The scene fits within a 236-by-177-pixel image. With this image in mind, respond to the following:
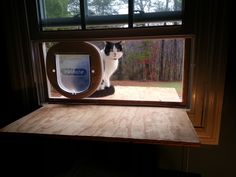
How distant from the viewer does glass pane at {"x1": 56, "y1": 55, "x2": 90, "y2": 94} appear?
1319mm

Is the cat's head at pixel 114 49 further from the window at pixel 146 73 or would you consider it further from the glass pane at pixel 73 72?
the glass pane at pixel 73 72

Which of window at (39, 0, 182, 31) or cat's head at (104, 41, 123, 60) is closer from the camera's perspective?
window at (39, 0, 182, 31)

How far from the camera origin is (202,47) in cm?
113

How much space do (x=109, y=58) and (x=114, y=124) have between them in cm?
49

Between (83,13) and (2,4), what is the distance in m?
0.50

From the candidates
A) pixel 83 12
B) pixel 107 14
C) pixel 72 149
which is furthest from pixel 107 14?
pixel 72 149

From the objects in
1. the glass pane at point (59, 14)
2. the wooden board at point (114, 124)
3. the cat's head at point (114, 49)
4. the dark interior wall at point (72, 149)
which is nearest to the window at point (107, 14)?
the glass pane at point (59, 14)

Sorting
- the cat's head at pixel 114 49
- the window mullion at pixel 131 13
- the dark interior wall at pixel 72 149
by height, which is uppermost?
the window mullion at pixel 131 13

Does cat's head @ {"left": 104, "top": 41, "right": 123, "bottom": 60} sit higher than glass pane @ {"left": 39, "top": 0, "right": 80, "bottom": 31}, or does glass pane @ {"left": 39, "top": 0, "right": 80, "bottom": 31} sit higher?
glass pane @ {"left": 39, "top": 0, "right": 80, "bottom": 31}

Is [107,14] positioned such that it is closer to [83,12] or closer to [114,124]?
[83,12]

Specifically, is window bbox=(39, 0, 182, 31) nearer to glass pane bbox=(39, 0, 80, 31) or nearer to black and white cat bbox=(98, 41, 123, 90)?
glass pane bbox=(39, 0, 80, 31)

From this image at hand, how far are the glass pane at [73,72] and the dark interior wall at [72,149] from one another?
20cm

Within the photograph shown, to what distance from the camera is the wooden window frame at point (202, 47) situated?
43.2 inches

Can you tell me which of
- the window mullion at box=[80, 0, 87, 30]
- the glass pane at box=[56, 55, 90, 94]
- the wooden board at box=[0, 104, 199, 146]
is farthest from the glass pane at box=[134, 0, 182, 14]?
the wooden board at box=[0, 104, 199, 146]
